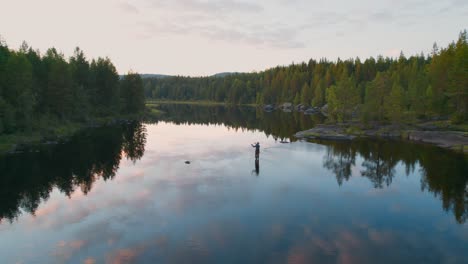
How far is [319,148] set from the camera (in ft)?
208

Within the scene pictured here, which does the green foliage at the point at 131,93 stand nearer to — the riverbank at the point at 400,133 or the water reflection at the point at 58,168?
the water reflection at the point at 58,168

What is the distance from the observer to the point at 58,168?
44.4 m

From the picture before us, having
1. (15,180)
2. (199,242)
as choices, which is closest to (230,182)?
(199,242)

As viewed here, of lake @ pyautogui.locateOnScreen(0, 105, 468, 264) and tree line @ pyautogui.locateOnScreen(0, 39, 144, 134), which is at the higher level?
tree line @ pyautogui.locateOnScreen(0, 39, 144, 134)

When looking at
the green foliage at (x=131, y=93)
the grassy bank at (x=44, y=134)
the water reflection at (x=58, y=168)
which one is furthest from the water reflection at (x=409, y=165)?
the green foliage at (x=131, y=93)

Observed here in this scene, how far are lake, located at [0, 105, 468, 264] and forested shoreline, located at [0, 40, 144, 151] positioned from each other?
965cm

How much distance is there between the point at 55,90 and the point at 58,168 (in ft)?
129

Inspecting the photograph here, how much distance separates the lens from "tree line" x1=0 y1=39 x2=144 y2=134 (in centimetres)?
6069

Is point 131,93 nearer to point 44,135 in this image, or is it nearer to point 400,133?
point 44,135

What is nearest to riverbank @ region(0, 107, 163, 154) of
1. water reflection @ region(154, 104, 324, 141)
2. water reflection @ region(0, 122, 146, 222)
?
water reflection @ region(0, 122, 146, 222)

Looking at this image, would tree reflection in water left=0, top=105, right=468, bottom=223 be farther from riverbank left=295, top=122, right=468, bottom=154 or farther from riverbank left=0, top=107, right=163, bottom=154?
riverbank left=295, top=122, right=468, bottom=154

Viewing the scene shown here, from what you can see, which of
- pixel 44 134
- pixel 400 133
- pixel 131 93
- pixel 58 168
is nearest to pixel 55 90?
pixel 44 134

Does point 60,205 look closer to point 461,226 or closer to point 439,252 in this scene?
point 439,252

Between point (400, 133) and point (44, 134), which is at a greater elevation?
point (44, 134)
